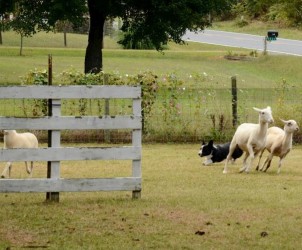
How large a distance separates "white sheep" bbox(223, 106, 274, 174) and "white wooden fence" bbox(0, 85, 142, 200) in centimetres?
450

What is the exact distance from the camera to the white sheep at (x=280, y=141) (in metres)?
16.0

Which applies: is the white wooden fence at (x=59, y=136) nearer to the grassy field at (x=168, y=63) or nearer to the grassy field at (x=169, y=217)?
the grassy field at (x=169, y=217)

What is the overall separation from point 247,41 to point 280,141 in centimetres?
4177

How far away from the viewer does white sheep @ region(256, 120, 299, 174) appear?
52.6 feet

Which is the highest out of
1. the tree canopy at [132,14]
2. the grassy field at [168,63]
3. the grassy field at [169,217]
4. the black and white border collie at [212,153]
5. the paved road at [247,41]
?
the tree canopy at [132,14]

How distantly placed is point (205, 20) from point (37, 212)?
27.8 meters

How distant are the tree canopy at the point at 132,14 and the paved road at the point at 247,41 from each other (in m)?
14.0

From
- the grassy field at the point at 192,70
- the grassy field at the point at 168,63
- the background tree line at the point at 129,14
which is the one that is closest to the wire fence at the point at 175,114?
the grassy field at the point at 192,70

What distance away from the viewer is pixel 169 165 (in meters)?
17.5

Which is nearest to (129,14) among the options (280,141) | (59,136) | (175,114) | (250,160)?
(175,114)

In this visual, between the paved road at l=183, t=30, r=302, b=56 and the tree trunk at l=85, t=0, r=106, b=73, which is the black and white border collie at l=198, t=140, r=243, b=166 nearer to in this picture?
the tree trunk at l=85, t=0, r=106, b=73

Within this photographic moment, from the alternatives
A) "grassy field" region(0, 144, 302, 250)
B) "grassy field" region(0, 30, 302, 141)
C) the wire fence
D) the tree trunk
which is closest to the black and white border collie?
"grassy field" region(0, 144, 302, 250)

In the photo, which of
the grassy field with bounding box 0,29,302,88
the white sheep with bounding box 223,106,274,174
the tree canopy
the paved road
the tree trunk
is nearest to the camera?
the white sheep with bounding box 223,106,274,174

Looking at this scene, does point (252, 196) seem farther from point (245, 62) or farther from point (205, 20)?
point (245, 62)
